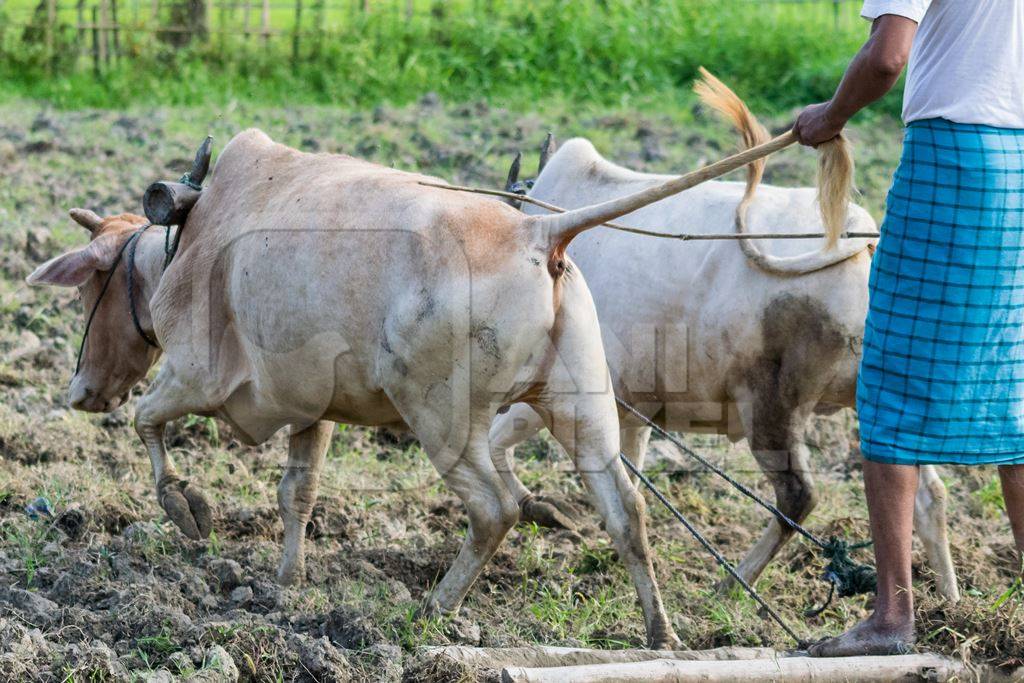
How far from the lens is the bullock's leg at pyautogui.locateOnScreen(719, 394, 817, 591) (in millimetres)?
4725

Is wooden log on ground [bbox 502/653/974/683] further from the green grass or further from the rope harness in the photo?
the green grass

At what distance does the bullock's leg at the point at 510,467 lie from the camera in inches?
204

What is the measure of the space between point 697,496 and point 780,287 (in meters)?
1.44

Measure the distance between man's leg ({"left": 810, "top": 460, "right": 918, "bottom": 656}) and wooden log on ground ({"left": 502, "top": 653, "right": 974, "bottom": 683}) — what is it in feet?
0.43

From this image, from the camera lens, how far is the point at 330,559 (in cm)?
492

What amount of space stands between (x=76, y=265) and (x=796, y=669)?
10.8ft

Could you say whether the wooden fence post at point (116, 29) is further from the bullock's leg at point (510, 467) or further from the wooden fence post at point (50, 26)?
the bullock's leg at point (510, 467)

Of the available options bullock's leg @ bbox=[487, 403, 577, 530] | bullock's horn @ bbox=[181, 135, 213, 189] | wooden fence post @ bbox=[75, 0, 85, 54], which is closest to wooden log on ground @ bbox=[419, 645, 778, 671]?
bullock's leg @ bbox=[487, 403, 577, 530]

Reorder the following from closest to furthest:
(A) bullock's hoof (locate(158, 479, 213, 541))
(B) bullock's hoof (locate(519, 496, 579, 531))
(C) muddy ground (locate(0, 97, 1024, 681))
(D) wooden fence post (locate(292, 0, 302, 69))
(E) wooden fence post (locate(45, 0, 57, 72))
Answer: (C) muddy ground (locate(0, 97, 1024, 681)) < (A) bullock's hoof (locate(158, 479, 213, 541)) < (B) bullock's hoof (locate(519, 496, 579, 531)) < (E) wooden fence post (locate(45, 0, 57, 72)) < (D) wooden fence post (locate(292, 0, 302, 69))

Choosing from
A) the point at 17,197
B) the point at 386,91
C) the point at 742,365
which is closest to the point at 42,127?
the point at 17,197

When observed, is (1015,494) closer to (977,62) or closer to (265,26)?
(977,62)

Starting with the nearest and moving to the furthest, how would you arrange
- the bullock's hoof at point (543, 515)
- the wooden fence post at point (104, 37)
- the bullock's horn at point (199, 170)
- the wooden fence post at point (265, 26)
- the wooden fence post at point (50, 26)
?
the bullock's horn at point (199, 170) < the bullock's hoof at point (543, 515) < the wooden fence post at point (50, 26) < the wooden fence post at point (104, 37) < the wooden fence post at point (265, 26)

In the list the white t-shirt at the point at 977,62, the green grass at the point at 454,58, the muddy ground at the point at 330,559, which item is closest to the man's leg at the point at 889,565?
the muddy ground at the point at 330,559

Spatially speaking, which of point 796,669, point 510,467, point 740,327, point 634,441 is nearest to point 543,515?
point 510,467
